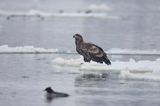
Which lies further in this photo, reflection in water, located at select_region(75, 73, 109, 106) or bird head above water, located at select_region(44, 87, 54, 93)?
bird head above water, located at select_region(44, 87, 54, 93)

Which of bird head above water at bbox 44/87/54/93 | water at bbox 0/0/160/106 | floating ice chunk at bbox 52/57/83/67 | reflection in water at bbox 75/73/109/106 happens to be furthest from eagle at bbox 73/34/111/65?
bird head above water at bbox 44/87/54/93

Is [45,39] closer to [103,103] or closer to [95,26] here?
[95,26]

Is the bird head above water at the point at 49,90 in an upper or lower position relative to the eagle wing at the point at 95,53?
lower

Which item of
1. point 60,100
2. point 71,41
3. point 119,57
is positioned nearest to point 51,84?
point 60,100

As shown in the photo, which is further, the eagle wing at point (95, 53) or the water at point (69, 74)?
the eagle wing at point (95, 53)

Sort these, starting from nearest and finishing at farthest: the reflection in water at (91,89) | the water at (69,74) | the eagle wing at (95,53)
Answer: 1. the reflection in water at (91,89)
2. the water at (69,74)
3. the eagle wing at (95,53)

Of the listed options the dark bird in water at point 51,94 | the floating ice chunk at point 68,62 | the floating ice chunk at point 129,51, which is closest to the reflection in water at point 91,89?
the dark bird in water at point 51,94

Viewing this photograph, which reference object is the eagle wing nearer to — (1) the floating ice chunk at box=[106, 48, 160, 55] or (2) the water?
(2) the water

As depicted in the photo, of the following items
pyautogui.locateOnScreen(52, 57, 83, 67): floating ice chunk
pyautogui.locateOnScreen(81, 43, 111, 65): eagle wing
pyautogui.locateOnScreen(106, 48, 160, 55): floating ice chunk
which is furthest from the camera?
pyautogui.locateOnScreen(106, 48, 160, 55): floating ice chunk

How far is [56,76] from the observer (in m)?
18.6

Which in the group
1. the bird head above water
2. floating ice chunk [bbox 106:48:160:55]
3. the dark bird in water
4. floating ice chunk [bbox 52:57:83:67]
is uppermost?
floating ice chunk [bbox 106:48:160:55]

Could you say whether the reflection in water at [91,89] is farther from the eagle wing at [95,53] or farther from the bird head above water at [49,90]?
the eagle wing at [95,53]

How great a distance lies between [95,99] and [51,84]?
224 cm

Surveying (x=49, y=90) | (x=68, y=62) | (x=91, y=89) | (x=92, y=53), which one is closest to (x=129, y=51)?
(x=68, y=62)
